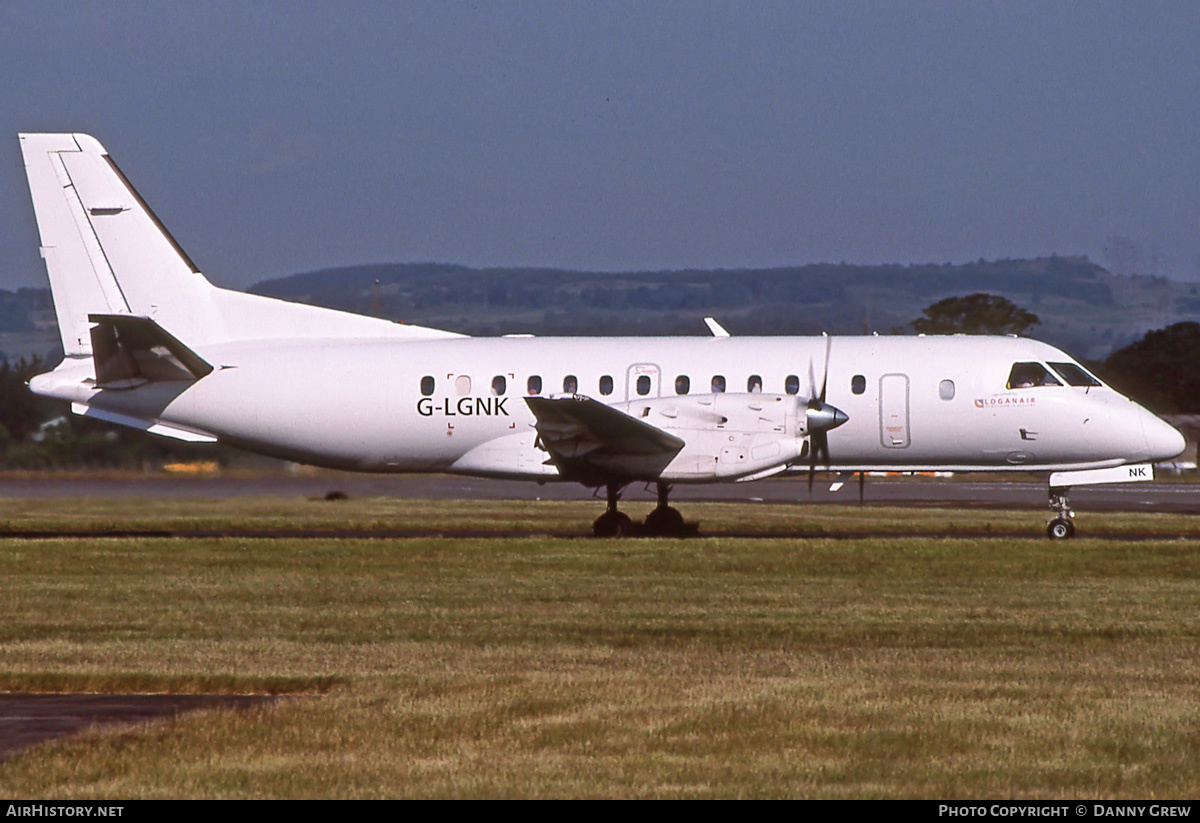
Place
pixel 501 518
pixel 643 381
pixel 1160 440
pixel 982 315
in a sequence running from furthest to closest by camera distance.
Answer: pixel 982 315, pixel 501 518, pixel 643 381, pixel 1160 440

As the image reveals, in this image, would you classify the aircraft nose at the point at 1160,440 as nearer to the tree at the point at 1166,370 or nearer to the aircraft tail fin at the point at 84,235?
the aircraft tail fin at the point at 84,235

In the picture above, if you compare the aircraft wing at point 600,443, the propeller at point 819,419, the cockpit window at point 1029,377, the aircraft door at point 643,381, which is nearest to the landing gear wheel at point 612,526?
the aircraft wing at point 600,443

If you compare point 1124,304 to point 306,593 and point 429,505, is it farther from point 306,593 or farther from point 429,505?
point 306,593

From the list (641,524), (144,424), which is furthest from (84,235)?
(641,524)

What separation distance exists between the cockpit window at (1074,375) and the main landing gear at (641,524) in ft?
22.3

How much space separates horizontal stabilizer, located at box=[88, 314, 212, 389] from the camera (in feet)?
82.9

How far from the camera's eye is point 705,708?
10750mm

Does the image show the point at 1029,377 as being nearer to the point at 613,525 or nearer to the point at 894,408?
the point at 894,408

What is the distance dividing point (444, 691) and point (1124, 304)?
18352 centimetres

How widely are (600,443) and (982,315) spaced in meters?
64.6

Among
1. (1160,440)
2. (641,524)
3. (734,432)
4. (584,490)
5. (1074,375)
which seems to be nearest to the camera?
(734,432)

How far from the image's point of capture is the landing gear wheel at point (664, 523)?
89.1ft

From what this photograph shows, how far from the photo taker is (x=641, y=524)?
27234 mm
